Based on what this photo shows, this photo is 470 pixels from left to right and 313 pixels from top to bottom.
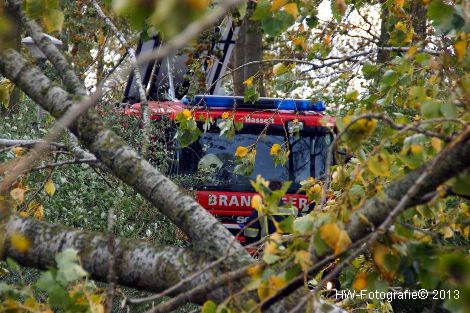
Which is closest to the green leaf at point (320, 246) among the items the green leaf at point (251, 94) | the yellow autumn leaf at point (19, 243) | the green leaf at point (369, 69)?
the yellow autumn leaf at point (19, 243)

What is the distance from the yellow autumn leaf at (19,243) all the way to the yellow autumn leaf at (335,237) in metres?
0.94

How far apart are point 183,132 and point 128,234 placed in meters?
1.73

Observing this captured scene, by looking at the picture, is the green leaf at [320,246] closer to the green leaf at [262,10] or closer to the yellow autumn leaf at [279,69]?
the green leaf at [262,10]

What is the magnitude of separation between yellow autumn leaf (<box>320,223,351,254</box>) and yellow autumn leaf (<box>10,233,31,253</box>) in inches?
37.2

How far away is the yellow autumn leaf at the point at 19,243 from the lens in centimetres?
248

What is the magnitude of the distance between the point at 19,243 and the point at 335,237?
3.24ft

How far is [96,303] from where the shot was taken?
2.31 meters

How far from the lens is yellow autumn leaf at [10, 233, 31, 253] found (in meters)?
2.48

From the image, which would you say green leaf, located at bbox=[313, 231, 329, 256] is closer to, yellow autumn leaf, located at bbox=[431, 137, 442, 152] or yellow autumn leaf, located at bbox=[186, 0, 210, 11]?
yellow autumn leaf, located at bbox=[431, 137, 442, 152]

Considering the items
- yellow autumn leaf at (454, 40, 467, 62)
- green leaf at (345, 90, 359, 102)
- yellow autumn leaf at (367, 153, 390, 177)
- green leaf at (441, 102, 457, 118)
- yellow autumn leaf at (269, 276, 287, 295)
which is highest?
green leaf at (345, 90, 359, 102)

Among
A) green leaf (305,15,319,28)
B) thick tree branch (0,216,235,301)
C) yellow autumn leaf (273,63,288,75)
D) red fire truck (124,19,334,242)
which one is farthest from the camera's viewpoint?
red fire truck (124,19,334,242)

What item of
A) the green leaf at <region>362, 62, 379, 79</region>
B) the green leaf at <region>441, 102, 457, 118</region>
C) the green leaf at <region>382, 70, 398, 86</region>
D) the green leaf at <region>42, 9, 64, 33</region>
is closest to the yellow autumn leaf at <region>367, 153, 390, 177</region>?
the green leaf at <region>441, 102, 457, 118</region>

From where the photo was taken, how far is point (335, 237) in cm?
209

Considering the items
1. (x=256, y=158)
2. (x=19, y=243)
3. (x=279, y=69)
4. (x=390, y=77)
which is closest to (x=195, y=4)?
(x=19, y=243)
